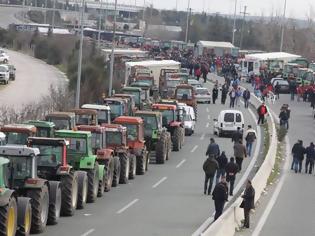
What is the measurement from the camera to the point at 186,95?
5781cm

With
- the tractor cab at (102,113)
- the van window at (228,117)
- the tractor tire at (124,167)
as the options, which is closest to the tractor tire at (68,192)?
the tractor tire at (124,167)

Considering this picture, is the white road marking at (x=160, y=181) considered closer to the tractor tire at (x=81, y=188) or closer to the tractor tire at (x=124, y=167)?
the tractor tire at (x=124, y=167)

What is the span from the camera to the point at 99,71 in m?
62.5

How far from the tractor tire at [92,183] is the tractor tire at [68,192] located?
1648 mm

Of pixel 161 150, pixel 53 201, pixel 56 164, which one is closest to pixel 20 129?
pixel 56 164

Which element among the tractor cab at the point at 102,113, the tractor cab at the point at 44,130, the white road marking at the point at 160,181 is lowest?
the white road marking at the point at 160,181

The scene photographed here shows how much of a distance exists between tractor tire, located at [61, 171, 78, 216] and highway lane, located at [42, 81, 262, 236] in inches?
11.2

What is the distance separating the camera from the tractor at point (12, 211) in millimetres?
18891

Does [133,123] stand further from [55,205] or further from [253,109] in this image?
[253,109]

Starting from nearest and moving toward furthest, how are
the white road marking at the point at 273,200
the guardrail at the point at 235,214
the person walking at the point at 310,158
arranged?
the guardrail at the point at 235,214, the white road marking at the point at 273,200, the person walking at the point at 310,158

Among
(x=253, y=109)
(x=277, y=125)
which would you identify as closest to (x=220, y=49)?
(x=253, y=109)

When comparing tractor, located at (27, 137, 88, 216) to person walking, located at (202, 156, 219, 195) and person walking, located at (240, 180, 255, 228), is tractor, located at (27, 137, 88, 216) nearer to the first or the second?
person walking, located at (240, 180, 255, 228)

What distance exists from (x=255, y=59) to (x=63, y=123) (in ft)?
219

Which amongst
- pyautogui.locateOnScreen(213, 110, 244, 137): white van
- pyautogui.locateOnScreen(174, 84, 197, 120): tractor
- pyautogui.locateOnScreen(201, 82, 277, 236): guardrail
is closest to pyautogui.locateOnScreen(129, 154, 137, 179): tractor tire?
pyautogui.locateOnScreen(201, 82, 277, 236): guardrail
